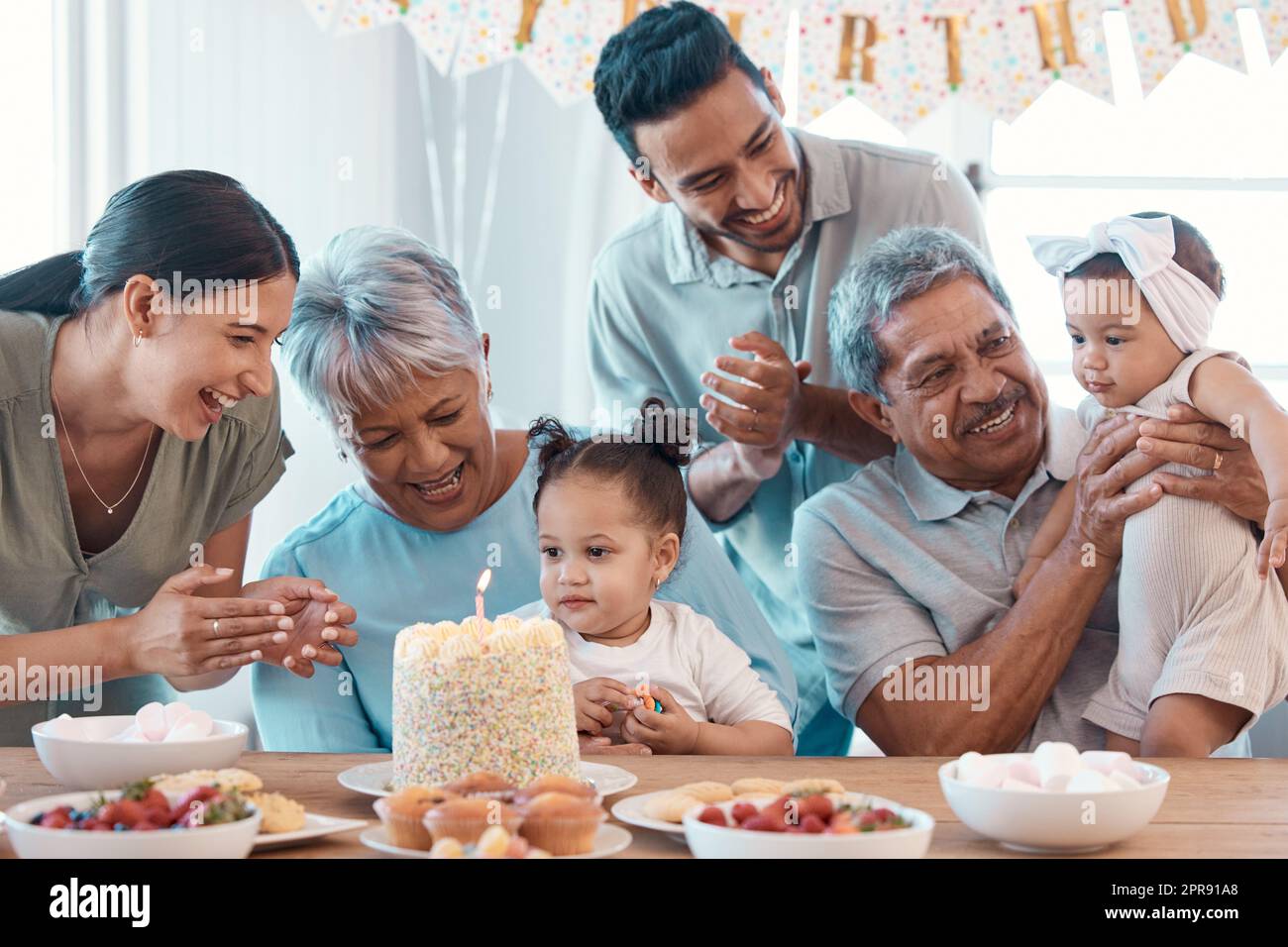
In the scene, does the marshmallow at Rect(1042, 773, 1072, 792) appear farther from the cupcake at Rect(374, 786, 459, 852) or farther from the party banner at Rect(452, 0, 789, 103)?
the party banner at Rect(452, 0, 789, 103)

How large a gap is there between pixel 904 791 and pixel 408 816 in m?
0.54

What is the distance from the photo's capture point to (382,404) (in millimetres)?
2125

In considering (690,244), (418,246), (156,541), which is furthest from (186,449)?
(690,244)

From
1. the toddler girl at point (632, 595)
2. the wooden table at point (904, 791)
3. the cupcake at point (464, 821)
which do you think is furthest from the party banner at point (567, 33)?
the cupcake at point (464, 821)

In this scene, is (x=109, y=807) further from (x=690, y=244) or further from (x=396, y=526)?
(x=690, y=244)

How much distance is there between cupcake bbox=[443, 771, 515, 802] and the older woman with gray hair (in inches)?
39.3

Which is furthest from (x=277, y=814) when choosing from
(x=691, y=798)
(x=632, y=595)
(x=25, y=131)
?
(x=25, y=131)

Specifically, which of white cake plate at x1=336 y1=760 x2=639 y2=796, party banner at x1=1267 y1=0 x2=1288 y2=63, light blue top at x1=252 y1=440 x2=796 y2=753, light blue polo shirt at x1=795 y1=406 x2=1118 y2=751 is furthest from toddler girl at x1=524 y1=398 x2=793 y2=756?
party banner at x1=1267 y1=0 x2=1288 y2=63

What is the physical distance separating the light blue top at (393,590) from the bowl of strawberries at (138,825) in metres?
1.02

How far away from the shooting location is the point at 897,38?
247 cm

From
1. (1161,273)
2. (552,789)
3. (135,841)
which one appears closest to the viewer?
(135,841)

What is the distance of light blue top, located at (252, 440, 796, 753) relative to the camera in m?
2.09

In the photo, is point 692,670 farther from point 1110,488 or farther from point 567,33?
point 567,33
